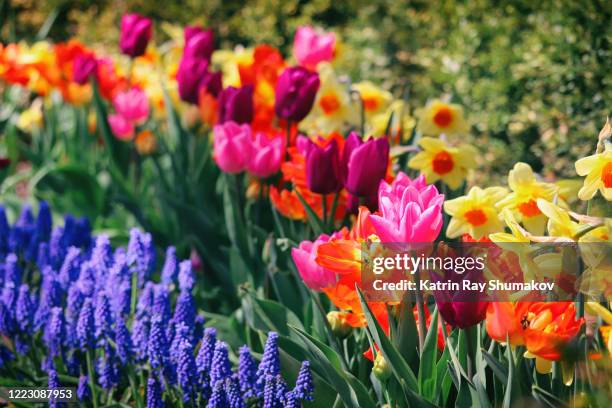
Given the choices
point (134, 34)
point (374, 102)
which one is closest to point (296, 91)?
point (374, 102)

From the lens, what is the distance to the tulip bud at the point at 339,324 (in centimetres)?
163

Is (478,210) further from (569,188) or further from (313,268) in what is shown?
(313,268)

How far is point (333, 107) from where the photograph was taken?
8.70 ft

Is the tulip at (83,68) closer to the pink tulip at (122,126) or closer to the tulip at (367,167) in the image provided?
the pink tulip at (122,126)

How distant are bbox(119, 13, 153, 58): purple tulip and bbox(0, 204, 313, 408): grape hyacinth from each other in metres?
1.10

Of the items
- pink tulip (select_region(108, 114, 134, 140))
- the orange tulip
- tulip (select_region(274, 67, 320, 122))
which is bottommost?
the orange tulip

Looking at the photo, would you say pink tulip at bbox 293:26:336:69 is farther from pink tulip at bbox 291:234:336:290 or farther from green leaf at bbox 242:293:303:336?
pink tulip at bbox 291:234:336:290

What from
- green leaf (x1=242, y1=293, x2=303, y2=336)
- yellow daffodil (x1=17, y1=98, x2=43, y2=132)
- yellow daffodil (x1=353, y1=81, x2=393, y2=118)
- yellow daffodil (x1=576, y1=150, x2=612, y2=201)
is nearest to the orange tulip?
yellow daffodil (x1=576, y1=150, x2=612, y2=201)

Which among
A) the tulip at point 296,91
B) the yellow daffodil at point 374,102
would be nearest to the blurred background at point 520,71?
the yellow daffodil at point 374,102

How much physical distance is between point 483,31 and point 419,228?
1987 millimetres

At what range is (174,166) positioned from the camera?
302cm

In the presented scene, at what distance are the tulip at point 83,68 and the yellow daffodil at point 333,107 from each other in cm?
122

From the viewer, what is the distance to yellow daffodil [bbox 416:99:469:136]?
252 cm

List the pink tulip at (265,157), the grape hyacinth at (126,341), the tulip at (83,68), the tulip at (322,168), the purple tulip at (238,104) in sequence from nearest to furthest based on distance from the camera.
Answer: the grape hyacinth at (126,341) < the tulip at (322,168) < the pink tulip at (265,157) < the purple tulip at (238,104) < the tulip at (83,68)
